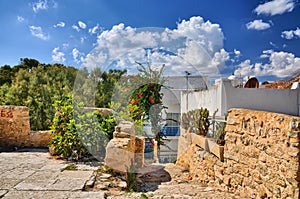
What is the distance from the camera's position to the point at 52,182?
2951 millimetres

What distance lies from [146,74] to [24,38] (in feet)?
11.6

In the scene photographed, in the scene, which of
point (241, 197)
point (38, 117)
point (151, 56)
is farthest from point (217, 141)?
point (38, 117)

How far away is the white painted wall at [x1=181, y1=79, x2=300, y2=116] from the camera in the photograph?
5.38m

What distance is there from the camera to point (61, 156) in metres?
4.27

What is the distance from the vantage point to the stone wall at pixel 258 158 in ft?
7.13

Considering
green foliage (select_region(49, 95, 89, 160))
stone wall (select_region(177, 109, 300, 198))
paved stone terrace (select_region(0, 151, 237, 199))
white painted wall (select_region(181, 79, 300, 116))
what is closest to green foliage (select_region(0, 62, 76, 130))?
green foliage (select_region(49, 95, 89, 160))

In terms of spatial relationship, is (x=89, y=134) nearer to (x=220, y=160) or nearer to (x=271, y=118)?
(x=220, y=160)

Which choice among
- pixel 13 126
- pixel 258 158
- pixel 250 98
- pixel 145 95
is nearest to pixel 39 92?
pixel 13 126

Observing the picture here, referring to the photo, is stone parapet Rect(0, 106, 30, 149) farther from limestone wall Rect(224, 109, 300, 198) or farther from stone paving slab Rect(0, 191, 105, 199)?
limestone wall Rect(224, 109, 300, 198)

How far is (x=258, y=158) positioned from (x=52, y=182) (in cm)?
249

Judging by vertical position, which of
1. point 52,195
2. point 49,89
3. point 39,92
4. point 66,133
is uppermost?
point 49,89

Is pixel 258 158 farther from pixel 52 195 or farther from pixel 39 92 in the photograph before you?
pixel 39 92

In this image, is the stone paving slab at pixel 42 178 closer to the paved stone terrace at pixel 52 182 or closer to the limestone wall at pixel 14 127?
the paved stone terrace at pixel 52 182

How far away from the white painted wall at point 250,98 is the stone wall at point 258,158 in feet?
5.84
